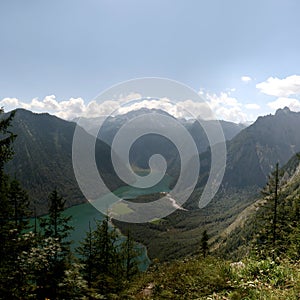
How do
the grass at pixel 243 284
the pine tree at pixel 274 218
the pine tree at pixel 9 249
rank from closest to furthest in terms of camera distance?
the grass at pixel 243 284
the pine tree at pixel 9 249
the pine tree at pixel 274 218

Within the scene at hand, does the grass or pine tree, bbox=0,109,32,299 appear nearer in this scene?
the grass

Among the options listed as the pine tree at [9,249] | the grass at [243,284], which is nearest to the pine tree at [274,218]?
the grass at [243,284]

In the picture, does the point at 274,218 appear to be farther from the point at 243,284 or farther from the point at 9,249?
the point at 9,249

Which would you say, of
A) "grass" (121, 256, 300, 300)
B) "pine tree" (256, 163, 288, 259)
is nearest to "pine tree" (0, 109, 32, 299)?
"grass" (121, 256, 300, 300)

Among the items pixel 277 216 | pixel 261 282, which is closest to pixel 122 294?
pixel 261 282

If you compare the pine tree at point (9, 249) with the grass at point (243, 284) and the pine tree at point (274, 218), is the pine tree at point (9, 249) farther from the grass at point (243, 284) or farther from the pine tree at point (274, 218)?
the pine tree at point (274, 218)

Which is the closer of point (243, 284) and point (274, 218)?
point (243, 284)

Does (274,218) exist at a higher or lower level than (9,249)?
lower

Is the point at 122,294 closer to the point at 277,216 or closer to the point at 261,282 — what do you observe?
the point at 261,282

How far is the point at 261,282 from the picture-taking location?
6.98 meters

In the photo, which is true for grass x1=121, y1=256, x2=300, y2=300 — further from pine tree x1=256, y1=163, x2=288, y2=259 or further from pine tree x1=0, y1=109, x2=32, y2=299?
pine tree x1=256, y1=163, x2=288, y2=259

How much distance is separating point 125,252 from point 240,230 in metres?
150

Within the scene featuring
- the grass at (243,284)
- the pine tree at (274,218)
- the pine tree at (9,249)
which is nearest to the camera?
the grass at (243,284)

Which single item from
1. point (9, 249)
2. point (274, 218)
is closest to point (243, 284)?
point (9, 249)
